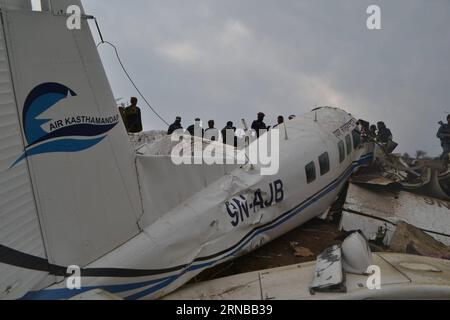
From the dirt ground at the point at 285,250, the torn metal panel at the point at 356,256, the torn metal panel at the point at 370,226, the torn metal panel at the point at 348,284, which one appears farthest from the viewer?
the torn metal panel at the point at 370,226

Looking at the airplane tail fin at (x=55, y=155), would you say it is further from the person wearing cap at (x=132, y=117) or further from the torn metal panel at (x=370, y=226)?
the person wearing cap at (x=132, y=117)

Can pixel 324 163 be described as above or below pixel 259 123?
below

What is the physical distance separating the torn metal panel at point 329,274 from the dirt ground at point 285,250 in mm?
1368

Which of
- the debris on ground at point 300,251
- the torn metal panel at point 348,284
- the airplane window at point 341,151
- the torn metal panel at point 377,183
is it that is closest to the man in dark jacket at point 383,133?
the torn metal panel at point 377,183

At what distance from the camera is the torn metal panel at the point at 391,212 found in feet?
24.0

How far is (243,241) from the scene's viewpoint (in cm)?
587

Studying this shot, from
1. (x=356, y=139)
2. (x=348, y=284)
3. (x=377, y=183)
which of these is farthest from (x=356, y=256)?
(x=356, y=139)

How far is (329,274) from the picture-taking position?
4535 mm

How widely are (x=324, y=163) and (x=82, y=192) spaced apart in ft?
16.6

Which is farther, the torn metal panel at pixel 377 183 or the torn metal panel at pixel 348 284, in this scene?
the torn metal panel at pixel 377 183

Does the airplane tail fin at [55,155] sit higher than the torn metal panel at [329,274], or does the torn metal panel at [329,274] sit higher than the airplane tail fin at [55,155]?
the airplane tail fin at [55,155]

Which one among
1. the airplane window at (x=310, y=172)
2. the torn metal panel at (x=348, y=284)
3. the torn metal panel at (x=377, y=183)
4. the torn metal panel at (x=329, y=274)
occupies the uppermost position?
Answer: the airplane window at (x=310, y=172)

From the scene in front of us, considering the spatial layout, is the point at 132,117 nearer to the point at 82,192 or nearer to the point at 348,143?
the point at 348,143
